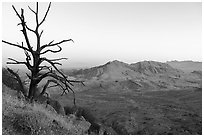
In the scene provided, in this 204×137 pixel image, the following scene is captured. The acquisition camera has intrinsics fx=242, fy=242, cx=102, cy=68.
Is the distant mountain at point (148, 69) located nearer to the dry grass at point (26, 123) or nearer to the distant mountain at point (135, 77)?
the distant mountain at point (135, 77)

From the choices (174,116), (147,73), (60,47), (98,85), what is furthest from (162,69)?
(60,47)

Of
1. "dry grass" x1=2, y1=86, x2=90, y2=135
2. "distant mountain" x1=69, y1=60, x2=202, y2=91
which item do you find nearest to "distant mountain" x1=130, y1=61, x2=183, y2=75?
"distant mountain" x1=69, y1=60, x2=202, y2=91

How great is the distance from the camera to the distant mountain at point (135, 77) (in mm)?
90500

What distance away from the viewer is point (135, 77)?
120 m

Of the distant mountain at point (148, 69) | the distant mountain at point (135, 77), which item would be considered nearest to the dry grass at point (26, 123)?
the distant mountain at point (135, 77)

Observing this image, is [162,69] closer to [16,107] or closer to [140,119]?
[140,119]

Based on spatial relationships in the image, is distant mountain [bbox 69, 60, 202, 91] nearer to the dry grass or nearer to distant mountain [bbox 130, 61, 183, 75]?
distant mountain [bbox 130, 61, 183, 75]

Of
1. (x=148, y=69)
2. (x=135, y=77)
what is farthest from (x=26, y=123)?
(x=148, y=69)

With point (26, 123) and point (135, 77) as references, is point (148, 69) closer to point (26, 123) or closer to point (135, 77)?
point (135, 77)

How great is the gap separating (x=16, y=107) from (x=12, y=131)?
251 cm

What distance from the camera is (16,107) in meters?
11.2

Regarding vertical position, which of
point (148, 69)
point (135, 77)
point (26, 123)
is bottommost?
point (135, 77)

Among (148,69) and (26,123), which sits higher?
(26,123)

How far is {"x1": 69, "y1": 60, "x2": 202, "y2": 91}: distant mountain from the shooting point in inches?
3563
